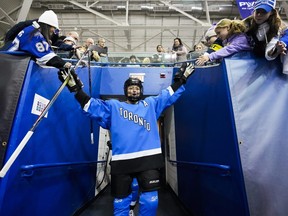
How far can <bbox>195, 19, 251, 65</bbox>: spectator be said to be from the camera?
219cm

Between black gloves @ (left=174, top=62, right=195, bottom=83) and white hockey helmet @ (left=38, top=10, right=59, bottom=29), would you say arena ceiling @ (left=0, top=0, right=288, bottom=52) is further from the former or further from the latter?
white hockey helmet @ (left=38, top=10, right=59, bottom=29)

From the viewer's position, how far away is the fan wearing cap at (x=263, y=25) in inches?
78.4

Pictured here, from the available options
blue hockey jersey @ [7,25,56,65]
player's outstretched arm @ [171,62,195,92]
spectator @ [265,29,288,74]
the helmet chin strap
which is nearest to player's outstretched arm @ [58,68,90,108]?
blue hockey jersey @ [7,25,56,65]

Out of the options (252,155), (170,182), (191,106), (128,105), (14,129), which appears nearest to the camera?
(14,129)

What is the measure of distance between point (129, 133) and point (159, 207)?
77.1 inches

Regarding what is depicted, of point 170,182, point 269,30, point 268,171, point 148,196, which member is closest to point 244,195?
point 268,171

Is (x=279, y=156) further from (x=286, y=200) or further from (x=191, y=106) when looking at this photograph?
(x=191, y=106)

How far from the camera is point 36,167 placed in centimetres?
193

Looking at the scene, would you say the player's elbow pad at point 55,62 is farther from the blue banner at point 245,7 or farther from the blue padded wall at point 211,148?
the blue banner at point 245,7

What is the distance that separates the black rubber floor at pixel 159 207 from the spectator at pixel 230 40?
220 centimetres

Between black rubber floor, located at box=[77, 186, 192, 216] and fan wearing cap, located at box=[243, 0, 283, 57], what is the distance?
2.37m

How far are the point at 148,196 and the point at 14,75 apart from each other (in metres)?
1.54

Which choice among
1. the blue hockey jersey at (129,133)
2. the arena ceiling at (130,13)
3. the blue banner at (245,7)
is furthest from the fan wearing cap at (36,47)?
the arena ceiling at (130,13)

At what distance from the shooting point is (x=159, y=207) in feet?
11.7
